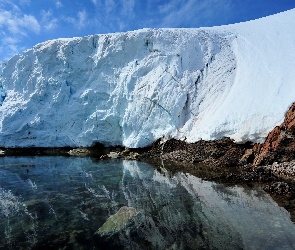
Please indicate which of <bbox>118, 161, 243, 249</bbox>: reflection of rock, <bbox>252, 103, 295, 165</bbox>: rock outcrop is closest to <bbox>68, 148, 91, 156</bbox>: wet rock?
<bbox>118, 161, 243, 249</bbox>: reflection of rock

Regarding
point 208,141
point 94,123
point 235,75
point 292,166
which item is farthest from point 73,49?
point 292,166

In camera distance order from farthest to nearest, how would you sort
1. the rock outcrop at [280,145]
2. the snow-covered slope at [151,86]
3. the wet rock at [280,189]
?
the snow-covered slope at [151,86]
the rock outcrop at [280,145]
the wet rock at [280,189]

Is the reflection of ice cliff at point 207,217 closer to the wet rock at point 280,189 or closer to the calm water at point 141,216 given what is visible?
the calm water at point 141,216

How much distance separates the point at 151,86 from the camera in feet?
71.7

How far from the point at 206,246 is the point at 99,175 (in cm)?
879

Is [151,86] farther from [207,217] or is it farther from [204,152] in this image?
[207,217]

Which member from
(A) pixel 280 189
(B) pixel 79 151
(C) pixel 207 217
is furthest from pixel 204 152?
(B) pixel 79 151

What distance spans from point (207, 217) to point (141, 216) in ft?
5.42

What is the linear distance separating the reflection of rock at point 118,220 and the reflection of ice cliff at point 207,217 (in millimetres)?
293

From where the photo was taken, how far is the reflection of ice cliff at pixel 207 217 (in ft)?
18.0

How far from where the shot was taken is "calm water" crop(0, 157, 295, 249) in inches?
218

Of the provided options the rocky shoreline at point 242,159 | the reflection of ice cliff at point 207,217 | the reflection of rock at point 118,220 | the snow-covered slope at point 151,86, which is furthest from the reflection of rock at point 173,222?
the snow-covered slope at point 151,86

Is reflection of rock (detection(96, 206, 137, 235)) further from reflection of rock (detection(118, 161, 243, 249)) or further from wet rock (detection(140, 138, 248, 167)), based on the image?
wet rock (detection(140, 138, 248, 167))

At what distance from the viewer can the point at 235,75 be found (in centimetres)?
1867
